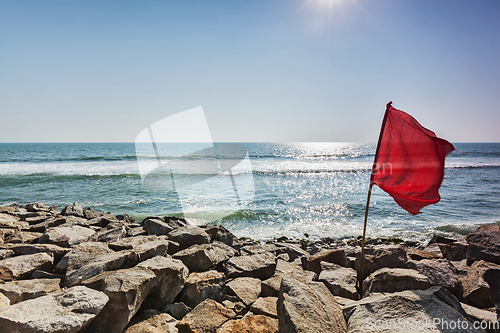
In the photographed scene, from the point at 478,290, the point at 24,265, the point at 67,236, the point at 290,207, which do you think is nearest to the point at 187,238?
the point at 67,236

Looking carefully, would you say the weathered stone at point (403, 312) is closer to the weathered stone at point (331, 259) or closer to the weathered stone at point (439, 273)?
the weathered stone at point (439, 273)

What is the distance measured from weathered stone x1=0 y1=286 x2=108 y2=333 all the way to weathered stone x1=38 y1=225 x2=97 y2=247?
8.34 feet

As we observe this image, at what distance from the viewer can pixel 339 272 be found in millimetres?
4328

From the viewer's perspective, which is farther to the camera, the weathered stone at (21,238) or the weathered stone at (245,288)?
the weathered stone at (21,238)

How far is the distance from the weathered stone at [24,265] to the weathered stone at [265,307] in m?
3.21

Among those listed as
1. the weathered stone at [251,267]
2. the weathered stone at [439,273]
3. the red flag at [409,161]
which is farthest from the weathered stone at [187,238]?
the weathered stone at [439,273]

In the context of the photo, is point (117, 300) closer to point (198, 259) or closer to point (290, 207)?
point (198, 259)

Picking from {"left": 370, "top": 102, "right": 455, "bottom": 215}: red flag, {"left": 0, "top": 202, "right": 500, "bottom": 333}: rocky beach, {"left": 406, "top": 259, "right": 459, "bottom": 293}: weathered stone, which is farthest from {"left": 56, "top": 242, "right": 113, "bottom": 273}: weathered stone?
{"left": 406, "top": 259, "right": 459, "bottom": 293}: weathered stone

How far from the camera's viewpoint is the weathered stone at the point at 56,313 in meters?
2.24

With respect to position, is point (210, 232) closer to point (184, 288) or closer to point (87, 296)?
point (184, 288)

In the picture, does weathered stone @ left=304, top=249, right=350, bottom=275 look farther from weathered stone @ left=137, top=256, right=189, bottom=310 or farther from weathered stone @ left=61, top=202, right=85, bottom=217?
weathered stone @ left=61, top=202, right=85, bottom=217

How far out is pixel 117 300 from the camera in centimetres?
275

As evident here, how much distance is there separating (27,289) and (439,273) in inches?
213

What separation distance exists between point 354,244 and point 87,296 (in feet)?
29.2
